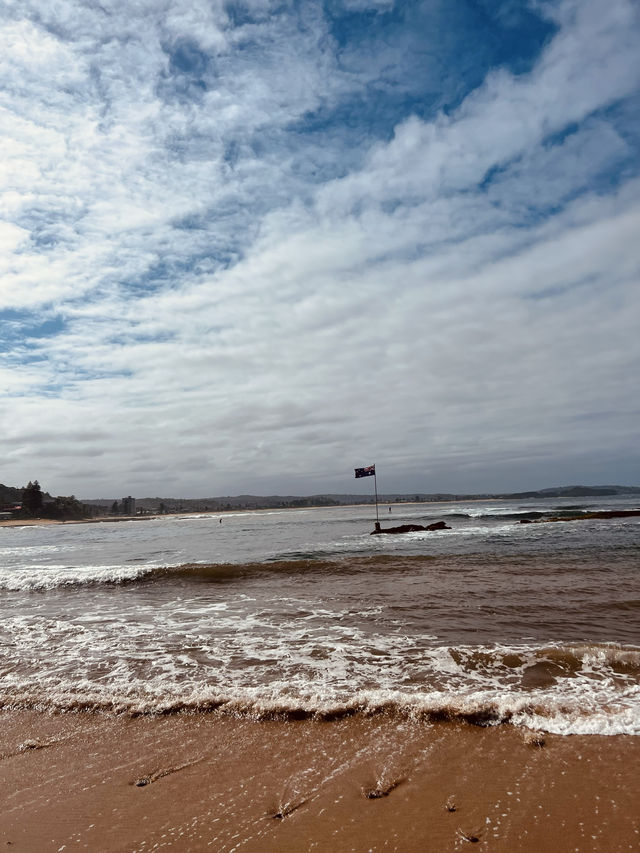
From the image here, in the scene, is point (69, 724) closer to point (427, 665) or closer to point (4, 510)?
point (427, 665)

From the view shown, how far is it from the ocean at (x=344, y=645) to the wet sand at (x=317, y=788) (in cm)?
49

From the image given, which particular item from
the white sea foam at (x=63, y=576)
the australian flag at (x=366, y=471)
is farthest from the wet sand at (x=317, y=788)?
the australian flag at (x=366, y=471)

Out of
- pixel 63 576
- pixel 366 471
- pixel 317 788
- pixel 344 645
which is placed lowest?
pixel 63 576

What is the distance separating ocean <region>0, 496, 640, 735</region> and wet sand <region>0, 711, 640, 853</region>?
489 mm

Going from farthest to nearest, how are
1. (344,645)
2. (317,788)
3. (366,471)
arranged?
(366,471) → (344,645) → (317,788)

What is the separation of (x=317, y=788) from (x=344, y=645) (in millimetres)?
4237

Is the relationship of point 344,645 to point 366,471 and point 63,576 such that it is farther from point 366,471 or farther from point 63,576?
point 366,471

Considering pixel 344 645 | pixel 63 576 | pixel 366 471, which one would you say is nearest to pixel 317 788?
pixel 344 645

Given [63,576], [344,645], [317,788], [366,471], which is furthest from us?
[366,471]

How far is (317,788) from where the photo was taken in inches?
147

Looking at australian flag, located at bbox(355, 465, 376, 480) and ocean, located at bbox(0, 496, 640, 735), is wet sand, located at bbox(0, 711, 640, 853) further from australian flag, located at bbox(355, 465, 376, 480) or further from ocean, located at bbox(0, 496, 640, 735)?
australian flag, located at bbox(355, 465, 376, 480)

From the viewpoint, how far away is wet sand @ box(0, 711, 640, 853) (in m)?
3.14

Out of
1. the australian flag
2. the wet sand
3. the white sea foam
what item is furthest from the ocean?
the australian flag

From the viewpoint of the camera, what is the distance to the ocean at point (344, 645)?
5.39 m
